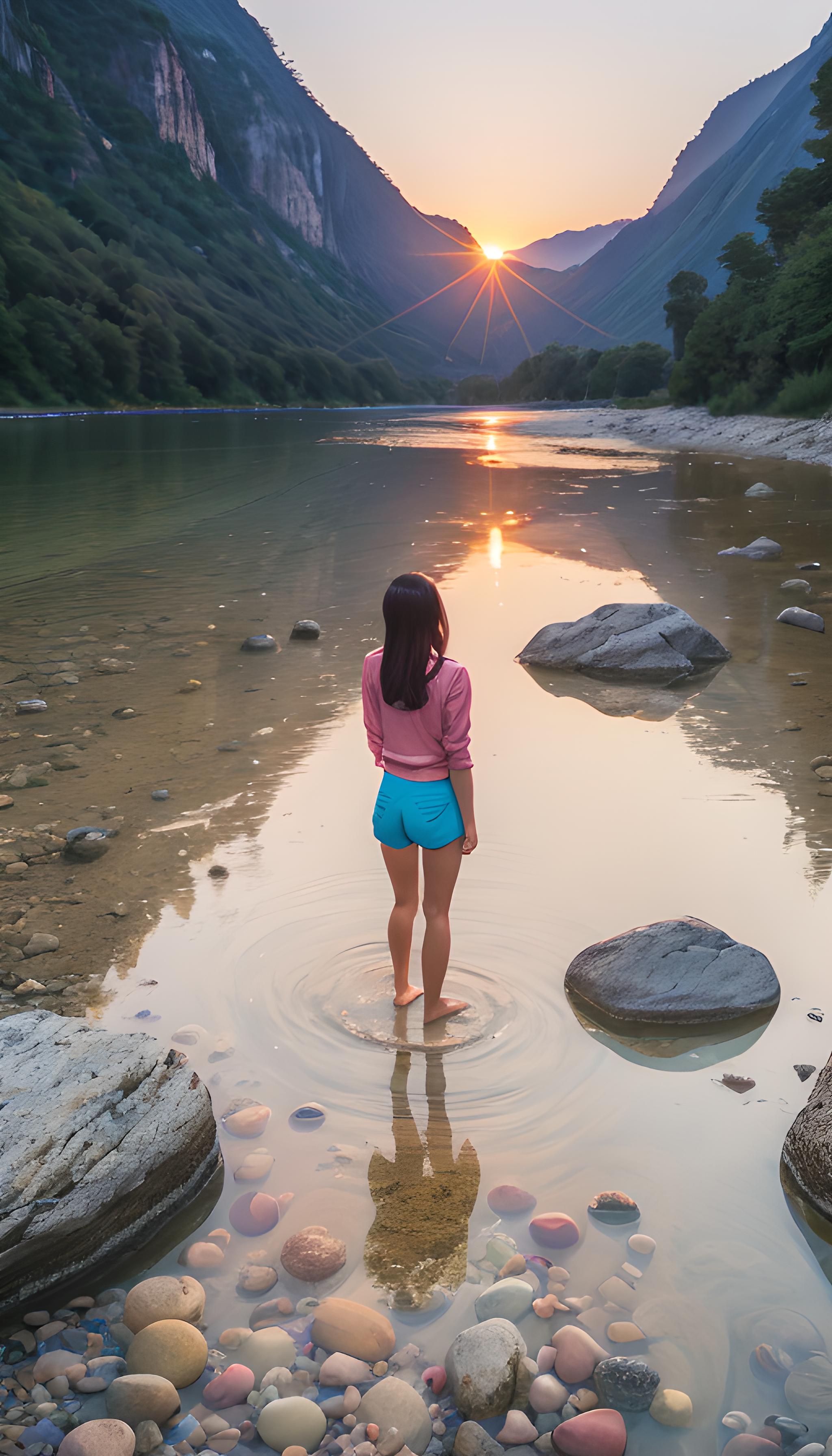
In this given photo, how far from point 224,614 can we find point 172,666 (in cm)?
262

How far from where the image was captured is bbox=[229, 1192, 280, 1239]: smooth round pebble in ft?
11.3

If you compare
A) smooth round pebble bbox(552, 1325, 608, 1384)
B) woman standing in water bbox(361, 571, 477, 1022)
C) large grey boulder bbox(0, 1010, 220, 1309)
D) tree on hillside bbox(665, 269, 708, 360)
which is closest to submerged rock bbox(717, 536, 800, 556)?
woman standing in water bbox(361, 571, 477, 1022)

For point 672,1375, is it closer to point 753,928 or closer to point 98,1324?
point 98,1324

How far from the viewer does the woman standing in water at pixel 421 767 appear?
415 centimetres

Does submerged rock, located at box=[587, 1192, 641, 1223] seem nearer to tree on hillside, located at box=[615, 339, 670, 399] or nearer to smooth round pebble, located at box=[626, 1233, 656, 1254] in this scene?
smooth round pebble, located at box=[626, 1233, 656, 1254]

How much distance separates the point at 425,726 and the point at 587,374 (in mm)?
157315

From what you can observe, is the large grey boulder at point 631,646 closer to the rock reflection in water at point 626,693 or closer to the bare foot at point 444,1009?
the rock reflection in water at point 626,693

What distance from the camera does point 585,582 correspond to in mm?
15125

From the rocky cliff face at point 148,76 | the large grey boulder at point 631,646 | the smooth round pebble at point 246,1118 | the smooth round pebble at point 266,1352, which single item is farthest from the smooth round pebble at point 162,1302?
the rocky cliff face at point 148,76

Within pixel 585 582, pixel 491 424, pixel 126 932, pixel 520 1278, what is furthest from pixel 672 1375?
pixel 491 424

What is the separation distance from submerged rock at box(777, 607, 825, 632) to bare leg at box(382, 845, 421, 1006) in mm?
8585

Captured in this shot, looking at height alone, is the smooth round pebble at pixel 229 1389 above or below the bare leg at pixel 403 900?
below

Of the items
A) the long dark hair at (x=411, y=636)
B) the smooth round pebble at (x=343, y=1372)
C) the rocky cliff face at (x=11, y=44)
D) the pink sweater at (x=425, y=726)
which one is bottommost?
the smooth round pebble at (x=343, y=1372)

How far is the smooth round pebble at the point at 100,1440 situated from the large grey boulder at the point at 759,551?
15923 mm
